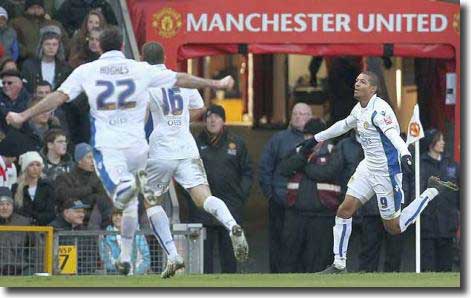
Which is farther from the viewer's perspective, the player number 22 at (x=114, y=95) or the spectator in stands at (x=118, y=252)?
the spectator in stands at (x=118, y=252)

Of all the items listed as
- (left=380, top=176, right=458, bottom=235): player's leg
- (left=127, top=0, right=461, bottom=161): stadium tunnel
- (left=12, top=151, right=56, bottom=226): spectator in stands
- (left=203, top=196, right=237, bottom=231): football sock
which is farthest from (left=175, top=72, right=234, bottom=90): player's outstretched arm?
(left=127, top=0, right=461, bottom=161): stadium tunnel

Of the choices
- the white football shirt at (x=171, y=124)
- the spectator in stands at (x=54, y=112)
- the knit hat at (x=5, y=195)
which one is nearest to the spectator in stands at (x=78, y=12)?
the spectator in stands at (x=54, y=112)

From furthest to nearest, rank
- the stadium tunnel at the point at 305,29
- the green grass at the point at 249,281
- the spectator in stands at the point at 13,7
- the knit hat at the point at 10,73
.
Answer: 1. the spectator in stands at the point at 13,7
2. the stadium tunnel at the point at 305,29
3. the knit hat at the point at 10,73
4. the green grass at the point at 249,281

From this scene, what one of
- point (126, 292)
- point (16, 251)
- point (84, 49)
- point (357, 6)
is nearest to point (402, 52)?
point (357, 6)

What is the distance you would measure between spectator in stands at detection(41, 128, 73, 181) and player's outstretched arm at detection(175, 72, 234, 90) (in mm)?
4533

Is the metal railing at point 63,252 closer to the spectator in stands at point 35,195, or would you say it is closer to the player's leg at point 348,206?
the spectator in stands at point 35,195

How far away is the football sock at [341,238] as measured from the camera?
21312 mm

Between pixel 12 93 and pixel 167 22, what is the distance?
2434mm

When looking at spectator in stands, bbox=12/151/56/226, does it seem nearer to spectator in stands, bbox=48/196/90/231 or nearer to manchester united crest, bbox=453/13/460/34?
spectator in stands, bbox=48/196/90/231

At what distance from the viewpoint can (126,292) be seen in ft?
60.4

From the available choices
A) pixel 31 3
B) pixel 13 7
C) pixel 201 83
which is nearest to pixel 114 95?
pixel 201 83

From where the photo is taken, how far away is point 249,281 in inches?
792

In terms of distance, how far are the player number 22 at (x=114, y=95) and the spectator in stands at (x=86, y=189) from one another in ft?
13.5

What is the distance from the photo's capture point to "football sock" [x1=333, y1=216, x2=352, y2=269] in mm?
21312
